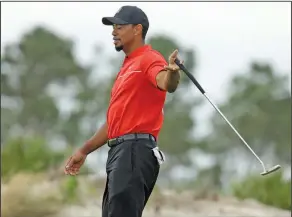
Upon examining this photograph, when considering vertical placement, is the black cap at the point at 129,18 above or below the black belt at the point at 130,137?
above

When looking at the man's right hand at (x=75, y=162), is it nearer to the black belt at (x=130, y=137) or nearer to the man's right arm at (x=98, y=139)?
the man's right arm at (x=98, y=139)

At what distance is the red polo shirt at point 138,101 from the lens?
6230mm

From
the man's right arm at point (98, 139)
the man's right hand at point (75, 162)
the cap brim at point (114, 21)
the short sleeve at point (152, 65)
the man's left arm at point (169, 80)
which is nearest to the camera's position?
the man's left arm at point (169, 80)

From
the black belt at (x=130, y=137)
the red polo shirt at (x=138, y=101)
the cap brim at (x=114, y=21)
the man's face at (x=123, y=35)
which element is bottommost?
the black belt at (x=130, y=137)

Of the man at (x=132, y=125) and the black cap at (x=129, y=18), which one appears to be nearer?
the man at (x=132, y=125)

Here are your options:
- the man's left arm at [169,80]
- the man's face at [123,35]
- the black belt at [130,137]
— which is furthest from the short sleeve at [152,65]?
the black belt at [130,137]

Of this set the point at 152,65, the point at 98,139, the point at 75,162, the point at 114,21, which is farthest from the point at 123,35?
the point at 75,162

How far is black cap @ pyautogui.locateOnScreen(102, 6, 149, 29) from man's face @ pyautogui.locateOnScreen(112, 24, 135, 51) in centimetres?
3

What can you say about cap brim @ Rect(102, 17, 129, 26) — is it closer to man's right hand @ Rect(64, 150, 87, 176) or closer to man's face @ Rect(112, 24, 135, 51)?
man's face @ Rect(112, 24, 135, 51)

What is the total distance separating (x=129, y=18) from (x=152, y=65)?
0.46 meters

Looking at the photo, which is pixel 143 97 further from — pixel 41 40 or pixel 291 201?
pixel 41 40

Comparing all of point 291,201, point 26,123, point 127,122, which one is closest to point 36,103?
point 26,123

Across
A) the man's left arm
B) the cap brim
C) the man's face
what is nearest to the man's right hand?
the man's face

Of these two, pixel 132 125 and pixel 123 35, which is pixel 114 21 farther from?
pixel 132 125
